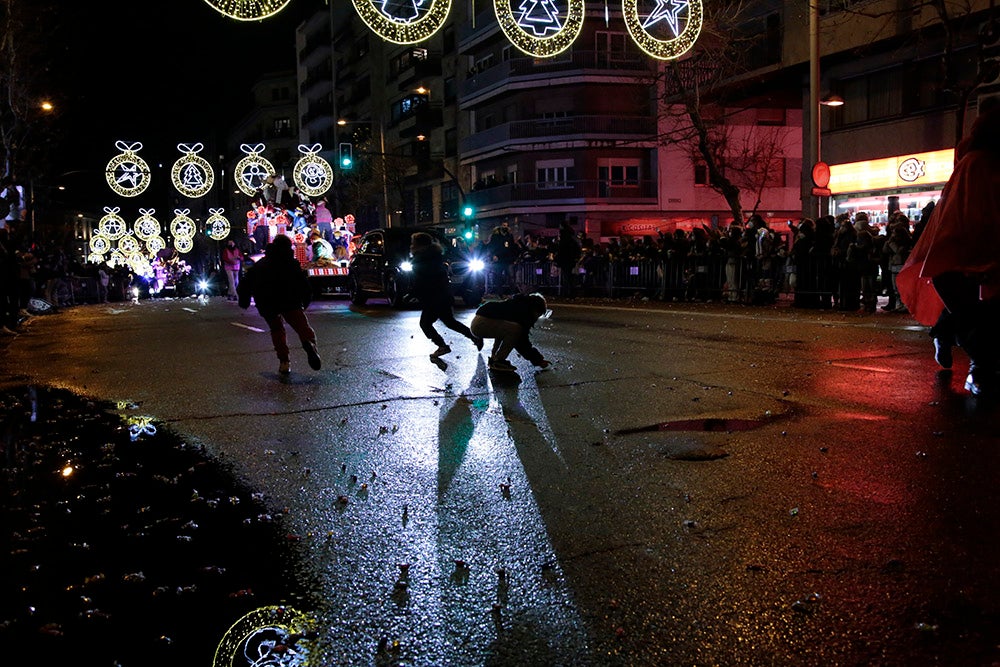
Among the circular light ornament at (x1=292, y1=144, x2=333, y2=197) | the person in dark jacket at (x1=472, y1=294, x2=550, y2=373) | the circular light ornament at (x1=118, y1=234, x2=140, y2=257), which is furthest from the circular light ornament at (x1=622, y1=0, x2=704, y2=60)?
the circular light ornament at (x1=118, y1=234, x2=140, y2=257)

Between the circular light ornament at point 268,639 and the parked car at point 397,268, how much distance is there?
687 inches

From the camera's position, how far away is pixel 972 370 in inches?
267

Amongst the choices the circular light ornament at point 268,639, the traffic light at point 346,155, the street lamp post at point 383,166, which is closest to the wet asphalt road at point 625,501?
the circular light ornament at point 268,639

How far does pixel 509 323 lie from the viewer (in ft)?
29.7

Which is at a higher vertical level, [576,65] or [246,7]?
[576,65]

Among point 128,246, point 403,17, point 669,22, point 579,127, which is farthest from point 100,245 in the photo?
point 403,17

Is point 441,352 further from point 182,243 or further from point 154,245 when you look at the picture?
point 154,245

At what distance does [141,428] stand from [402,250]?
640 inches

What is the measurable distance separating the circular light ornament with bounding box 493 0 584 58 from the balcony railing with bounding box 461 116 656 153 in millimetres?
A: 33739

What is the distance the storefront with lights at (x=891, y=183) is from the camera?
24.6 metres

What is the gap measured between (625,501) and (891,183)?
82.2 feet

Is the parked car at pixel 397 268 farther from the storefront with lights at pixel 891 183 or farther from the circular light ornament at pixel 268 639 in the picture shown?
the circular light ornament at pixel 268 639

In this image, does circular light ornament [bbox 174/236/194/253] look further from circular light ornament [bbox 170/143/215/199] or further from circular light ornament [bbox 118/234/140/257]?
circular light ornament [bbox 170/143/215/199]

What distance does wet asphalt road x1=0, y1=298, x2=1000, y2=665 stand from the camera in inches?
112
